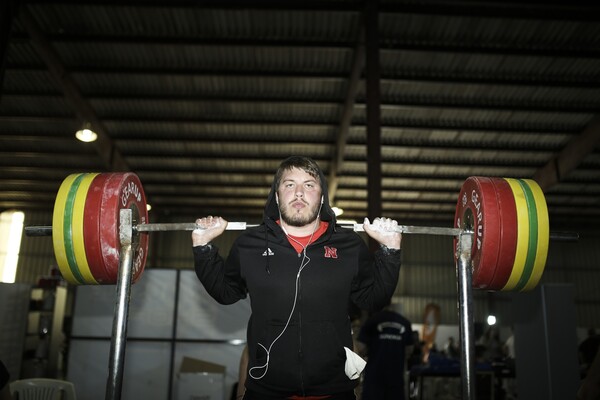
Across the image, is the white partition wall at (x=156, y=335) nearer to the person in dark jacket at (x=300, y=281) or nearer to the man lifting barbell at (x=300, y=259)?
the man lifting barbell at (x=300, y=259)

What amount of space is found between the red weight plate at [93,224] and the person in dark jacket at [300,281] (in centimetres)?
51

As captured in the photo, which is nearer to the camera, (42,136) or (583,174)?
(42,136)

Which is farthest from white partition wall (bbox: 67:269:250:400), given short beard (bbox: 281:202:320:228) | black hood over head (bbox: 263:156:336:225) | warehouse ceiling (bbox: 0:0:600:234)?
short beard (bbox: 281:202:320:228)

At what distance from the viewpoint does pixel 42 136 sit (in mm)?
11109

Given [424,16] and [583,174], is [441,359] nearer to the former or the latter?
[424,16]

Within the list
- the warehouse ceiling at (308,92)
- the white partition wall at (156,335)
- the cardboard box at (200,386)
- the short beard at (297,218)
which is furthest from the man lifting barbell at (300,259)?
the warehouse ceiling at (308,92)

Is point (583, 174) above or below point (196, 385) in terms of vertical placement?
above

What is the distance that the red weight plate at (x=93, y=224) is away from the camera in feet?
7.88

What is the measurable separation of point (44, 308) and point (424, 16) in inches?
317

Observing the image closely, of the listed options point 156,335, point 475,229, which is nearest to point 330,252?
point 475,229

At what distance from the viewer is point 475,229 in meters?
2.50

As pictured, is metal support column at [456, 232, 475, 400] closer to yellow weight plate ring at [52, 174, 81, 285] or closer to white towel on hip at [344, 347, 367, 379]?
white towel on hip at [344, 347, 367, 379]

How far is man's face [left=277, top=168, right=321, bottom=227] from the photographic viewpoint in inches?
87.7

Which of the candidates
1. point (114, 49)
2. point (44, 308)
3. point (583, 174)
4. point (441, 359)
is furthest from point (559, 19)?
point (44, 308)
